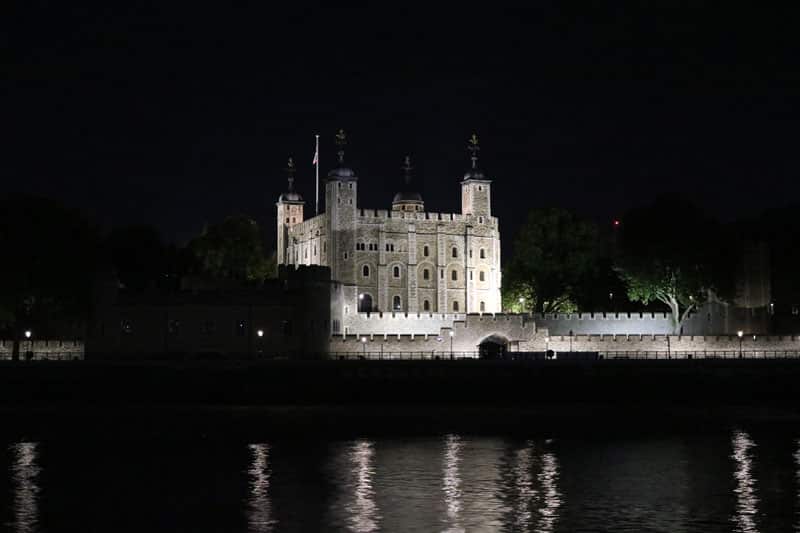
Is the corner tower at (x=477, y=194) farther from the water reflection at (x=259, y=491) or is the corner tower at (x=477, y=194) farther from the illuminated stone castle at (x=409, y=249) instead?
the water reflection at (x=259, y=491)

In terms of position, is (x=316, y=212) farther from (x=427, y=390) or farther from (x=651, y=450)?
(x=651, y=450)

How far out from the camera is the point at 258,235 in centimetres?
9838

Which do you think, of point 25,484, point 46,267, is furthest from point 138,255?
point 25,484

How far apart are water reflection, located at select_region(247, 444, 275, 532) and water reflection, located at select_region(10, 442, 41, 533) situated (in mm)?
4666

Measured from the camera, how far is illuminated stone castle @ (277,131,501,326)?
94250mm

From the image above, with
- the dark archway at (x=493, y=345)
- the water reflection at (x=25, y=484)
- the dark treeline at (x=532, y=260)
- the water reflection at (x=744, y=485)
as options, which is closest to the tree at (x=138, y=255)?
the dark treeline at (x=532, y=260)

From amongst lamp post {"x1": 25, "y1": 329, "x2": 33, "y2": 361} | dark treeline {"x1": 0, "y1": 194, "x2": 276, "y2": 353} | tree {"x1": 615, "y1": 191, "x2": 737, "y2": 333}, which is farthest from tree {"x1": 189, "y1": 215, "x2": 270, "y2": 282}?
tree {"x1": 615, "y1": 191, "x2": 737, "y2": 333}

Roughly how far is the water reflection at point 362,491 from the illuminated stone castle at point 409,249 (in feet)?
180

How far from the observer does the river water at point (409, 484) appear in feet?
85.4

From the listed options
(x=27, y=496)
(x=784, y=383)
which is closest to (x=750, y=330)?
(x=784, y=383)

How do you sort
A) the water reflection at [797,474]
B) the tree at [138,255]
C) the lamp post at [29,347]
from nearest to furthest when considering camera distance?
the water reflection at [797,474] → the lamp post at [29,347] → the tree at [138,255]

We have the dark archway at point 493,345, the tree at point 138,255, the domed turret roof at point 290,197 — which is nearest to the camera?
the dark archway at point 493,345

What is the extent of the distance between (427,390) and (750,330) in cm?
2986

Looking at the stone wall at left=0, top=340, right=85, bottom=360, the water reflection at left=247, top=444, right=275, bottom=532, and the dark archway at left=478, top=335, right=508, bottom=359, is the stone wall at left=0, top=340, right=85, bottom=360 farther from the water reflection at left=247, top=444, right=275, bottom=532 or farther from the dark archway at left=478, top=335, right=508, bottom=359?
the water reflection at left=247, top=444, right=275, bottom=532
